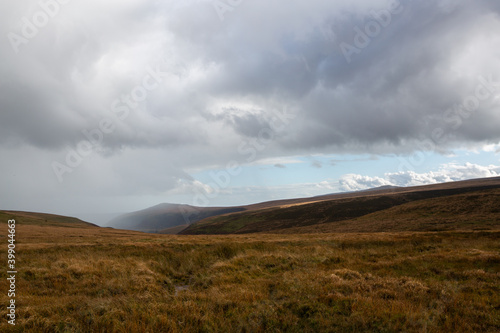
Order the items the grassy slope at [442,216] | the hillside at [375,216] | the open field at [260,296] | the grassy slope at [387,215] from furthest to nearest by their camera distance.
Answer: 1. the hillside at [375,216]
2. the grassy slope at [387,215]
3. the grassy slope at [442,216]
4. the open field at [260,296]

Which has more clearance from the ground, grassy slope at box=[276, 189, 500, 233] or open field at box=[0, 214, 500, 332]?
open field at box=[0, 214, 500, 332]

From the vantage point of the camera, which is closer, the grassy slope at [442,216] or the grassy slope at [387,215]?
the grassy slope at [442,216]

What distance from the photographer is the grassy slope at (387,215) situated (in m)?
55.5

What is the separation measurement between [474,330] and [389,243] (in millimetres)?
19993

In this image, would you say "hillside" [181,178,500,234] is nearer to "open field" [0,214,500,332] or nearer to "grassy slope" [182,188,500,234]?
"grassy slope" [182,188,500,234]

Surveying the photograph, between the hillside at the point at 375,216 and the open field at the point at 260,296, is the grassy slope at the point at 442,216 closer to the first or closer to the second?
the hillside at the point at 375,216

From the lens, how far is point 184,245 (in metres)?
24.1

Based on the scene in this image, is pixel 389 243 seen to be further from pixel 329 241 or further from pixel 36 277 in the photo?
pixel 36 277

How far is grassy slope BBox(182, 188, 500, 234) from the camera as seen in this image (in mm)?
55500

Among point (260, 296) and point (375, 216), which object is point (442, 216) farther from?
point (260, 296)

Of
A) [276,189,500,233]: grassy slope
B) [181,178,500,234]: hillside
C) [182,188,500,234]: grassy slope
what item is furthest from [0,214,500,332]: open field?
[181,178,500,234]: hillside

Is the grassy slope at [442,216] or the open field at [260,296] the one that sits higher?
the open field at [260,296]

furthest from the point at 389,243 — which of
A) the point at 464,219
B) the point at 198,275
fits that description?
the point at 464,219

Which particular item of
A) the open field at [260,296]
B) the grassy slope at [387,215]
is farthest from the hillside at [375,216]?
the open field at [260,296]
